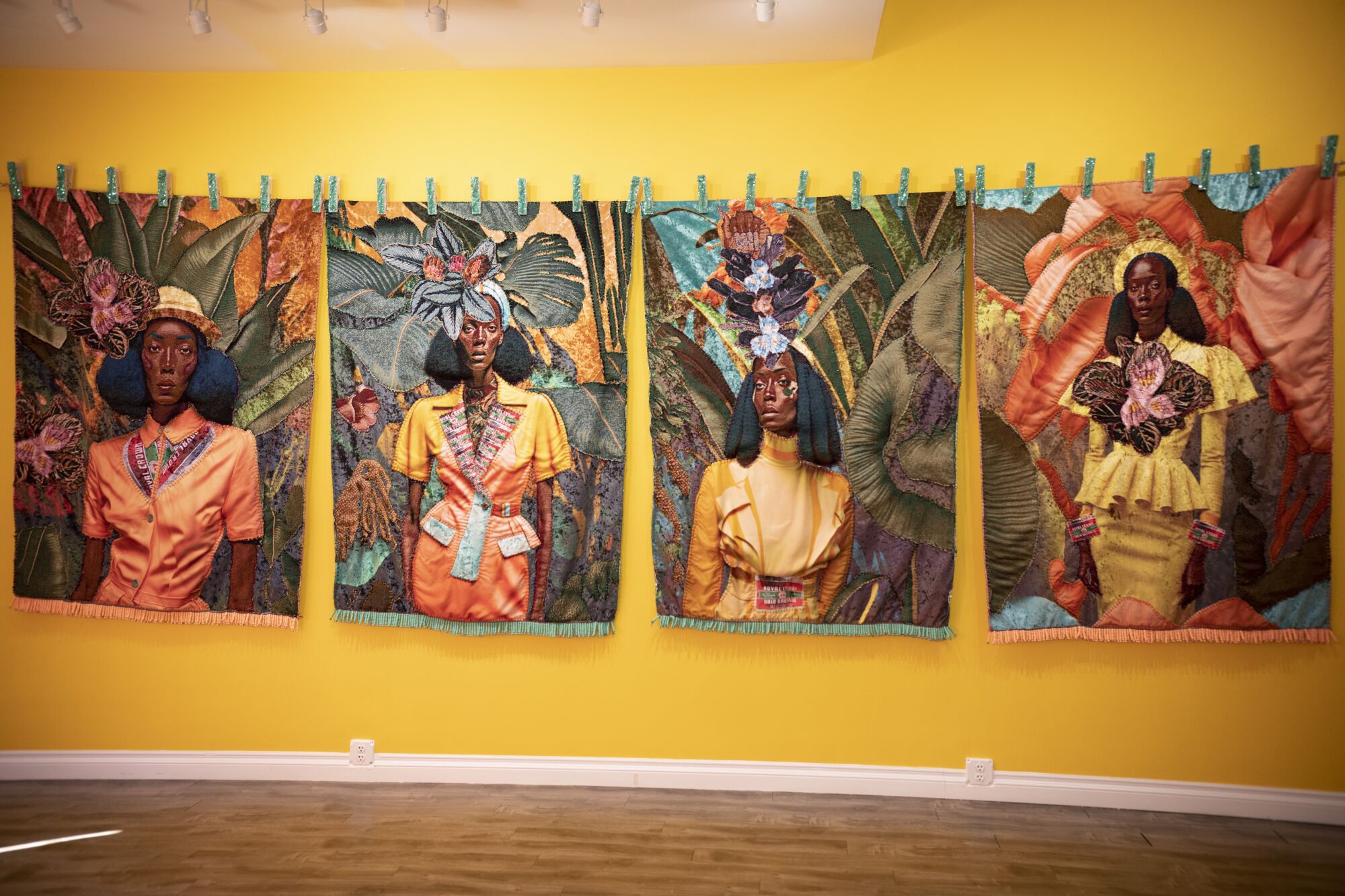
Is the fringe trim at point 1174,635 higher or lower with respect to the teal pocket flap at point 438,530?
lower

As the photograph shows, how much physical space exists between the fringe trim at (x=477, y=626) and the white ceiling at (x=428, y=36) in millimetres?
1979

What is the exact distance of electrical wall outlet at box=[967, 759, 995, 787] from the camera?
9.98ft

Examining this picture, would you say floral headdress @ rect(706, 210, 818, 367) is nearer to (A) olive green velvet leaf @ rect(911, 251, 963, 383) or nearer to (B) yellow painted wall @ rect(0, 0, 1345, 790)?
(B) yellow painted wall @ rect(0, 0, 1345, 790)

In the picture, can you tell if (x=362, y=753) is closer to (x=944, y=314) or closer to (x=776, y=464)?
(x=776, y=464)

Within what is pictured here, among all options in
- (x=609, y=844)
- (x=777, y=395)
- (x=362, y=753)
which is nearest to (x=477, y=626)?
(x=362, y=753)

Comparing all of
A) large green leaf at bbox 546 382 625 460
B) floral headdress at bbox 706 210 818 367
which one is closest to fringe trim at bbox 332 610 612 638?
large green leaf at bbox 546 382 625 460

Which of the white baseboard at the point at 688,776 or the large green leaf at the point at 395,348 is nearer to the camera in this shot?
the white baseboard at the point at 688,776

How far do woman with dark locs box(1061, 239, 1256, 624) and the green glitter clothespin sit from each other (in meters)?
1.62

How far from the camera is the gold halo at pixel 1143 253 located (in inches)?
114

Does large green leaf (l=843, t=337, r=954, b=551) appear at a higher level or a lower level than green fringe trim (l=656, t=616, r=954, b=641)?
higher

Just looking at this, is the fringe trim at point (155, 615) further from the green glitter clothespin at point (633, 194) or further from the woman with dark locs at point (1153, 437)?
the woman with dark locs at point (1153, 437)

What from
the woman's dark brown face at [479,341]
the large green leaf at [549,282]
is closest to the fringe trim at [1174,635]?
the large green leaf at [549,282]

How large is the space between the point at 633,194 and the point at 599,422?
81 centimetres

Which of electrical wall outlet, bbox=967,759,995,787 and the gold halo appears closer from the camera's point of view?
the gold halo
